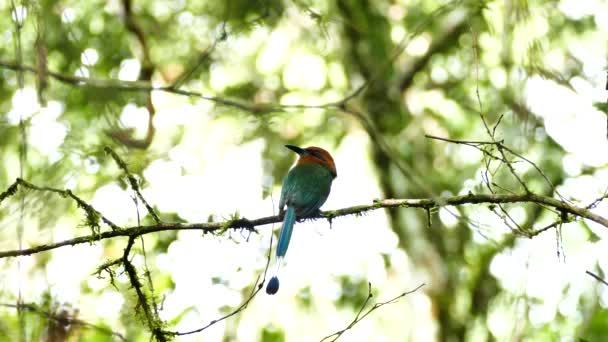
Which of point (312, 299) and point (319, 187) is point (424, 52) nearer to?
point (312, 299)

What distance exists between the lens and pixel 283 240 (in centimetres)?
413

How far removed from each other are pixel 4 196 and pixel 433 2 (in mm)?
6483

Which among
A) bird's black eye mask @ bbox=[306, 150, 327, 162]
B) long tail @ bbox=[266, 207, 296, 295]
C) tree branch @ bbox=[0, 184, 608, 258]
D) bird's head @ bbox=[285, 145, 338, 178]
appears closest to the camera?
tree branch @ bbox=[0, 184, 608, 258]

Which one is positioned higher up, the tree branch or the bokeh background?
the bokeh background

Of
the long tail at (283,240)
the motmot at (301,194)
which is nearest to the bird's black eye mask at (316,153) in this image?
the motmot at (301,194)

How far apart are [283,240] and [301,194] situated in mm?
502

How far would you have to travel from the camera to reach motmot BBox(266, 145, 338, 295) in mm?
4121

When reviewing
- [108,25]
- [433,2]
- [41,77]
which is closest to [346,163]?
[433,2]

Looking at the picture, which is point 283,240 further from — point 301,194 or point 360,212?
point 360,212

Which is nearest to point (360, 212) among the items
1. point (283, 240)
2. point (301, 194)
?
point (283, 240)

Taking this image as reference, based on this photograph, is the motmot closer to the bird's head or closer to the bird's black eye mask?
the bird's head

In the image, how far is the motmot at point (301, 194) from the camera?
4121 millimetres

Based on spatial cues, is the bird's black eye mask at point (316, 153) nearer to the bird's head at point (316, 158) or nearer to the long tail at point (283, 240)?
the bird's head at point (316, 158)

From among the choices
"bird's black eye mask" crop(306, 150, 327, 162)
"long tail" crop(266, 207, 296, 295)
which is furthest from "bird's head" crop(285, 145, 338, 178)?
"long tail" crop(266, 207, 296, 295)
